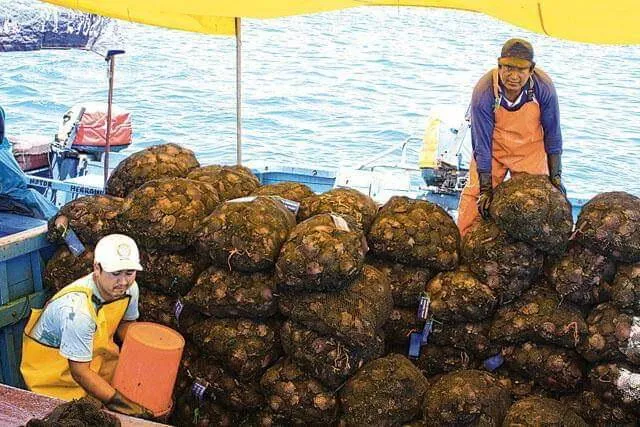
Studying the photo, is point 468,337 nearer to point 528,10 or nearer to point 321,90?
point 528,10

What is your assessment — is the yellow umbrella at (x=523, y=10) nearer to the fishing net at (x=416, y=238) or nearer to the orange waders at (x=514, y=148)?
the orange waders at (x=514, y=148)

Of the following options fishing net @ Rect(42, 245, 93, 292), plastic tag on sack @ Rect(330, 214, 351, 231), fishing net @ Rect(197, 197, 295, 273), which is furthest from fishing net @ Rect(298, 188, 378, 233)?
fishing net @ Rect(42, 245, 93, 292)

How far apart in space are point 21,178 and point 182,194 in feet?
8.02

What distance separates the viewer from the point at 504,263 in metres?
4.04

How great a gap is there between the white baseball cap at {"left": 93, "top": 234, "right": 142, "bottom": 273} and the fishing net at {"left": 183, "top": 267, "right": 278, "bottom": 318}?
44 centimetres

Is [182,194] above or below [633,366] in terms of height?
above

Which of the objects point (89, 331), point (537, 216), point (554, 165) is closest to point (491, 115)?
point (554, 165)

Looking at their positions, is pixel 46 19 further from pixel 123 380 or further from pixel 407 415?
pixel 407 415

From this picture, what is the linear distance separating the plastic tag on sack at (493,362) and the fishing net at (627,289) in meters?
0.65

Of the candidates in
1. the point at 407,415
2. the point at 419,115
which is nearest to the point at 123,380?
the point at 407,415

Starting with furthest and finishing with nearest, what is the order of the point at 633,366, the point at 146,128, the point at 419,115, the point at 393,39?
the point at 393,39 → the point at 419,115 → the point at 146,128 → the point at 633,366

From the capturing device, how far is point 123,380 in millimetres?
4039

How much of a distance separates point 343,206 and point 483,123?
1152 millimetres

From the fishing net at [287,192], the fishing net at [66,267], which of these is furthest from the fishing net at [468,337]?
the fishing net at [66,267]
